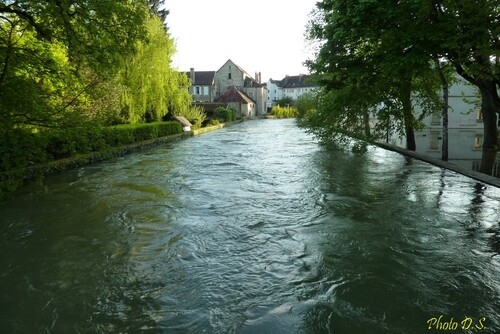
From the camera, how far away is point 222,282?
4.86 meters

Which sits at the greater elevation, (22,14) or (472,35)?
(472,35)

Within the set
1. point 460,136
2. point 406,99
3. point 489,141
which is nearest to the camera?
point 489,141

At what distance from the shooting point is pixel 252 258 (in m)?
5.65

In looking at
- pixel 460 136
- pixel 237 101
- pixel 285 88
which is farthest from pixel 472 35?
pixel 285 88

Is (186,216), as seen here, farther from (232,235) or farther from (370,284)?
(370,284)

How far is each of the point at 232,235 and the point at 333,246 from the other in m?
1.93

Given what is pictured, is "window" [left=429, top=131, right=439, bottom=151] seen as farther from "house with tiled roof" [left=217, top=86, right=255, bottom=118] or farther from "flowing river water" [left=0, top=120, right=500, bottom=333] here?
"house with tiled roof" [left=217, top=86, right=255, bottom=118]

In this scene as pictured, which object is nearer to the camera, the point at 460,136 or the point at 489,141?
the point at 489,141

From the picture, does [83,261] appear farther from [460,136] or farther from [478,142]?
[460,136]

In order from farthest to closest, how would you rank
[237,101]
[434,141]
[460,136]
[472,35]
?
[237,101]
[460,136]
[434,141]
[472,35]

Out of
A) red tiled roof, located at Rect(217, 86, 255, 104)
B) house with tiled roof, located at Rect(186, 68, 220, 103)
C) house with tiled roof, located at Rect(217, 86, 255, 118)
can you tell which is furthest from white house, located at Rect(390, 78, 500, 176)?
house with tiled roof, located at Rect(186, 68, 220, 103)

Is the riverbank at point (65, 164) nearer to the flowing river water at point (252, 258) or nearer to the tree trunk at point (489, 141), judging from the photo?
the flowing river water at point (252, 258)

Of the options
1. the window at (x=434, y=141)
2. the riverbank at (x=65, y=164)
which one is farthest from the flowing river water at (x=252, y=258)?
the window at (x=434, y=141)

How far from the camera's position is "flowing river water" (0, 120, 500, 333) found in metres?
4.05
